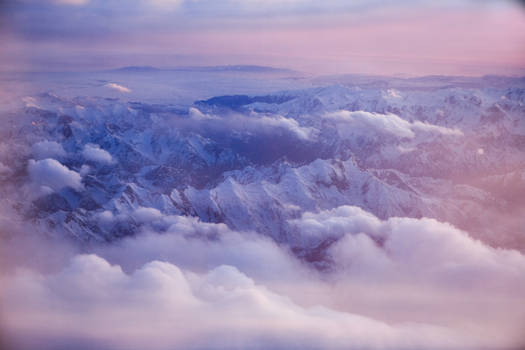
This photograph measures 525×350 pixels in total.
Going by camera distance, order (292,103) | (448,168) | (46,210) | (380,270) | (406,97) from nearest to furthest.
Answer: (380,270) → (46,210) → (448,168) → (292,103) → (406,97)

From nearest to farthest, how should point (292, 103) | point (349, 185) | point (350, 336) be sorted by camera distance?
point (350, 336) → point (349, 185) → point (292, 103)

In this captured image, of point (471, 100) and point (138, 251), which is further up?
point (471, 100)

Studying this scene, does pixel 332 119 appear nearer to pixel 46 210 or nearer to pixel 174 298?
pixel 46 210

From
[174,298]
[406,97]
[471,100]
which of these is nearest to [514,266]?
[174,298]

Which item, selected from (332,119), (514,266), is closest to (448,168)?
(332,119)

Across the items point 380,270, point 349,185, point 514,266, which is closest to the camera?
point 514,266

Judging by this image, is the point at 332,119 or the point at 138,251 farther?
the point at 332,119

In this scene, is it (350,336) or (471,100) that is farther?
(471,100)

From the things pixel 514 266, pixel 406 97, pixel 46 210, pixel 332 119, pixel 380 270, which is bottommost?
pixel 46 210

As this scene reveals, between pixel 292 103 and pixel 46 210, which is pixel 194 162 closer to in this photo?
pixel 292 103
